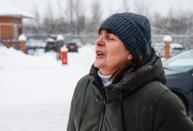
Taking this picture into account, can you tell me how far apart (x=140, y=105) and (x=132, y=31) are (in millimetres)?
381

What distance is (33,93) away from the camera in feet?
44.1

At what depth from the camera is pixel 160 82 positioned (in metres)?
2.51

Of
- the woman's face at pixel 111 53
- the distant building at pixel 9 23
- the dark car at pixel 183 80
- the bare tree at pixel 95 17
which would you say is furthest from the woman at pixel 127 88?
the bare tree at pixel 95 17

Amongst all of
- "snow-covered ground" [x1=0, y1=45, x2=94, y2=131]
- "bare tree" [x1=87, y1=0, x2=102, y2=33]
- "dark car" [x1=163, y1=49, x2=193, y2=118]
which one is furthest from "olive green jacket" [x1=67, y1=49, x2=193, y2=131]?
"bare tree" [x1=87, y1=0, x2=102, y2=33]

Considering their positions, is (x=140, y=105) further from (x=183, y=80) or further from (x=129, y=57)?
(x=183, y=80)

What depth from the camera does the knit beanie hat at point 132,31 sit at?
98.3 inches

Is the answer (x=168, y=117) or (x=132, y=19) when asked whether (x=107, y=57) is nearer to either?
(x=132, y=19)

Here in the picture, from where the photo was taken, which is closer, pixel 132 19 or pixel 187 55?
pixel 132 19

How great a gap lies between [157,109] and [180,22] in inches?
2897

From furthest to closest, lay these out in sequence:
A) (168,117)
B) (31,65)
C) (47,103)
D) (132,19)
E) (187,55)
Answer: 1. (31,65)
2. (47,103)
3. (187,55)
4. (132,19)
5. (168,117)

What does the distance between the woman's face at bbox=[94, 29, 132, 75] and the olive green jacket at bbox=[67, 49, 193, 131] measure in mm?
69

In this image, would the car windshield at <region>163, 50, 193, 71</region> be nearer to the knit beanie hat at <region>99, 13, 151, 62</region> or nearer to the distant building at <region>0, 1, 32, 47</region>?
the knit beanie hat at <region>99, 13, 151, 62</region>

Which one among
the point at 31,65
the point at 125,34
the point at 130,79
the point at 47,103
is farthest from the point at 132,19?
the point at 31,65

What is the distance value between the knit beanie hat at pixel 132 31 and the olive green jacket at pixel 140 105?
0.08 m
